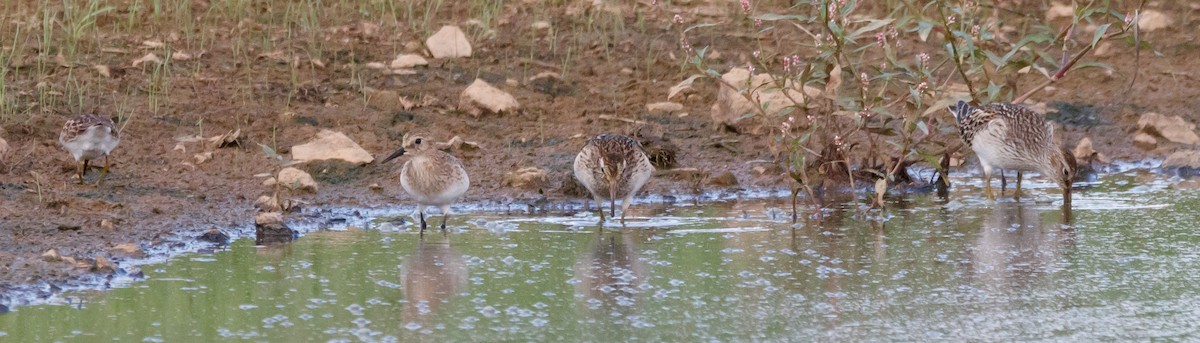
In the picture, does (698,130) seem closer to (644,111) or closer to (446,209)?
(644,111)

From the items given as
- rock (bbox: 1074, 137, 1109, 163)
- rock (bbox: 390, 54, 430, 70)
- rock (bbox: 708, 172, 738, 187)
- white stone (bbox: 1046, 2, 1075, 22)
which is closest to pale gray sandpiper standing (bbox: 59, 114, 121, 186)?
rock (bbox: 390, 54, 430, 70)

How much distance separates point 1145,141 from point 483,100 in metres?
4.76

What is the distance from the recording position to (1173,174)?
10.8 m

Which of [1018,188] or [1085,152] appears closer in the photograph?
[1018,188]

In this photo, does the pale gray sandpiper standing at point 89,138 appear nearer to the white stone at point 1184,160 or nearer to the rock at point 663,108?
the rock at point 663,108

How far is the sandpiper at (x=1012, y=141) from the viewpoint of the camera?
32.9 ft

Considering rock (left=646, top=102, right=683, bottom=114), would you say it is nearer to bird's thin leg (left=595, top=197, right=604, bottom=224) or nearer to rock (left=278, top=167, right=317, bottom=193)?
bird's thin leg (left=595, top=197, right=604, bottom=224)

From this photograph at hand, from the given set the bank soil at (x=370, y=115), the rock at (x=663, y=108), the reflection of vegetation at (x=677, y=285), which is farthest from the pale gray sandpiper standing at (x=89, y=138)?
the rock at (x=663, y=108)

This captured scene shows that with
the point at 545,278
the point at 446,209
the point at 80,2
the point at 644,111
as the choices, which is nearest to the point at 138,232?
the point at 446,209

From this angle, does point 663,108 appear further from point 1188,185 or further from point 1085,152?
point 1188,185

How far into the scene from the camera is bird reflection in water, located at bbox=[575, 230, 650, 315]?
654cm

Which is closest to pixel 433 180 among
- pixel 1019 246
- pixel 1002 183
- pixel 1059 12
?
pixel 1019 246

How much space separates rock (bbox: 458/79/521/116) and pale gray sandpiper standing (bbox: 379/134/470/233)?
2139mm

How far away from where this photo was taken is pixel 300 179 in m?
9.41
